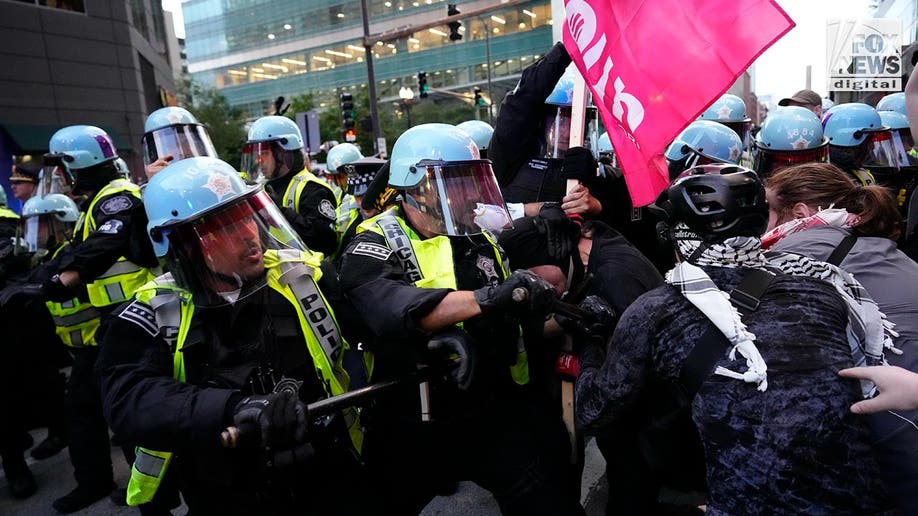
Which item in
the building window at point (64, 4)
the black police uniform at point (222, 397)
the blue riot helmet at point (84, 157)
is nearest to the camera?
the black police uniform at point (222, 397)

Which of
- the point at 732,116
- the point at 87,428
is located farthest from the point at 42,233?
the point at 732,116

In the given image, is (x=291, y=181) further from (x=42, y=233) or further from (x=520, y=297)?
(x=520, y=297)

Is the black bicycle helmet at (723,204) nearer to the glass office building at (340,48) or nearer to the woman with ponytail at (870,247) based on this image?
the woman with ponytail at (870,247)

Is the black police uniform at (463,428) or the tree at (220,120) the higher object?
the tree at (220,120)

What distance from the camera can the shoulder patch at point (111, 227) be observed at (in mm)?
3533

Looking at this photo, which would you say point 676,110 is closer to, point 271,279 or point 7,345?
point 271,279

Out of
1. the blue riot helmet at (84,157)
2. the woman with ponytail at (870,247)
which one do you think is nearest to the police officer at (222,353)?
the woman with ponytail at (870,247)

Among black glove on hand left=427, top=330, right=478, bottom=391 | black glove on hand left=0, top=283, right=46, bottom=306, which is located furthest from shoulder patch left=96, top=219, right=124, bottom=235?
black glove on hand left=427, top=330, right=478, bottom=391

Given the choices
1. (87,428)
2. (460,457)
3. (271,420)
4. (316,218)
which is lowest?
(87,428)

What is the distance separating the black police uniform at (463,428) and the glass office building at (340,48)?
148 feet

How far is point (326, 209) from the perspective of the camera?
15.8 feet

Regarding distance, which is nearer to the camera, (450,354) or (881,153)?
(450,354)

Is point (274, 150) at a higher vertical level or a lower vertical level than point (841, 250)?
higher

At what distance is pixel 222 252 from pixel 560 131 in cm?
194
